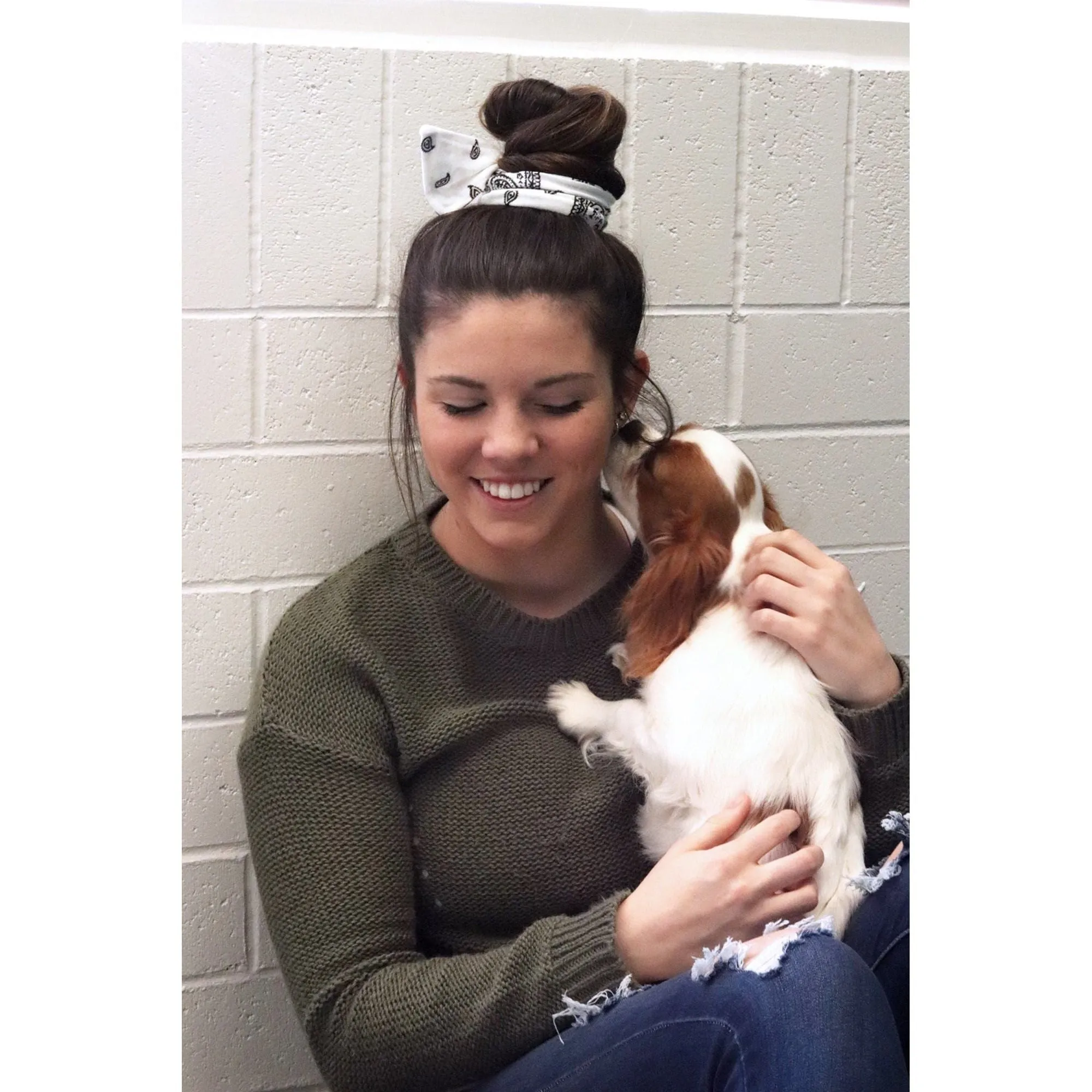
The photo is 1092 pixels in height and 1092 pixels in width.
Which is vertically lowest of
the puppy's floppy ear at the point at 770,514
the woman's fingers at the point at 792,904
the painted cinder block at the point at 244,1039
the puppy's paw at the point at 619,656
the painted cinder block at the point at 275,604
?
the painted cinder block at the point at 244,1039

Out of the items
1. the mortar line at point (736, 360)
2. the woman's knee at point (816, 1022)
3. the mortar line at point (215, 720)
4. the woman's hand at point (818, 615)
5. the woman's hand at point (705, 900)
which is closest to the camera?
the woman's knee at point (816, 1022)

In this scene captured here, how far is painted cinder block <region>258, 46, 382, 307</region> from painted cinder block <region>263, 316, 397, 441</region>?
0.08 ft

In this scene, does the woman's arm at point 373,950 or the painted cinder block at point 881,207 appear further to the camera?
the painted cinder block at point 881,207

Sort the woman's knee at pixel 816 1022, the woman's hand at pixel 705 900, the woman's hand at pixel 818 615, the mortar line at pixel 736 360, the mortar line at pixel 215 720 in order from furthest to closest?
the mortar line at pixel 736 360 < the mortar line at pixel 215 720 < the woman's hand at pixel 818 615 < the woman's hand at pixel 705 900 < the woman's knee at pixel 816 1022

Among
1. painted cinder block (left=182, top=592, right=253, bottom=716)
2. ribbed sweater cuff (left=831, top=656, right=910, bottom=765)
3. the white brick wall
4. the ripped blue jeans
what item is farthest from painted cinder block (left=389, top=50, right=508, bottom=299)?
the ripped blue jeans

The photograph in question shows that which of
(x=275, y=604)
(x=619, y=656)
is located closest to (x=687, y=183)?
(x=619, y=656)

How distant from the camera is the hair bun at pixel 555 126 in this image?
1.05 m

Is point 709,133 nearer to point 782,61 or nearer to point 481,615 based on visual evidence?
point 782,61

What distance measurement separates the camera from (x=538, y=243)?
3.43ft

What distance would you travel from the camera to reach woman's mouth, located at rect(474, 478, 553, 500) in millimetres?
1069

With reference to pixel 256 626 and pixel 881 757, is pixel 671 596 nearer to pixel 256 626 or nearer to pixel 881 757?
pixel 881 757

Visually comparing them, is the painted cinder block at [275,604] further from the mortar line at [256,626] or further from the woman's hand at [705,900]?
the woman's hand at [705,900]

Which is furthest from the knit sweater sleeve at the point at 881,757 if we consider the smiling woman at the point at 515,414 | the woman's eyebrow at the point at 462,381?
the woman's eyebrow at the point at 462,381

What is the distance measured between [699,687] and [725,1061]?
319mm
